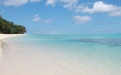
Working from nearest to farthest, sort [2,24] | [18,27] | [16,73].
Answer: [16,73], [2,24], [18,27]

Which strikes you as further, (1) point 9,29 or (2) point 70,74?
(1) point 9,29

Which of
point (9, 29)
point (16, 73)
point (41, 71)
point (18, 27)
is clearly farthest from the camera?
point (18, 27)

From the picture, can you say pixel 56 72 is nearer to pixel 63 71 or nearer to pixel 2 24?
pixel 63 71

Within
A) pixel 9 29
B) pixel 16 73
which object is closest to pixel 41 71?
pixel 16 73

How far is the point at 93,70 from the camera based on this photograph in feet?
23.6

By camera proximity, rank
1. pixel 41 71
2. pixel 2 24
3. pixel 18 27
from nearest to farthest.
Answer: pixel 41 71, pixel 2 24, pixel 18 27

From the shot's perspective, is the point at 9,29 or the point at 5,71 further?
the point at 9,29

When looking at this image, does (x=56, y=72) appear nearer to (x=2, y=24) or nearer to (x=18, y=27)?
(x=2, y=24)

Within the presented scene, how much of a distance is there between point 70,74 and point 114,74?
152cm

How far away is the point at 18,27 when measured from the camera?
88125mm

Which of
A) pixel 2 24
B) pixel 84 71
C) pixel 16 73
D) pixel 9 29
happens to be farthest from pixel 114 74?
pixel 9 29

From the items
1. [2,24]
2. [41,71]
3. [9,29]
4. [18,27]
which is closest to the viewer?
[41,71]

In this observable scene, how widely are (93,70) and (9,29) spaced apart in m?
69.8

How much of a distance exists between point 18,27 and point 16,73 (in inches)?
3299
